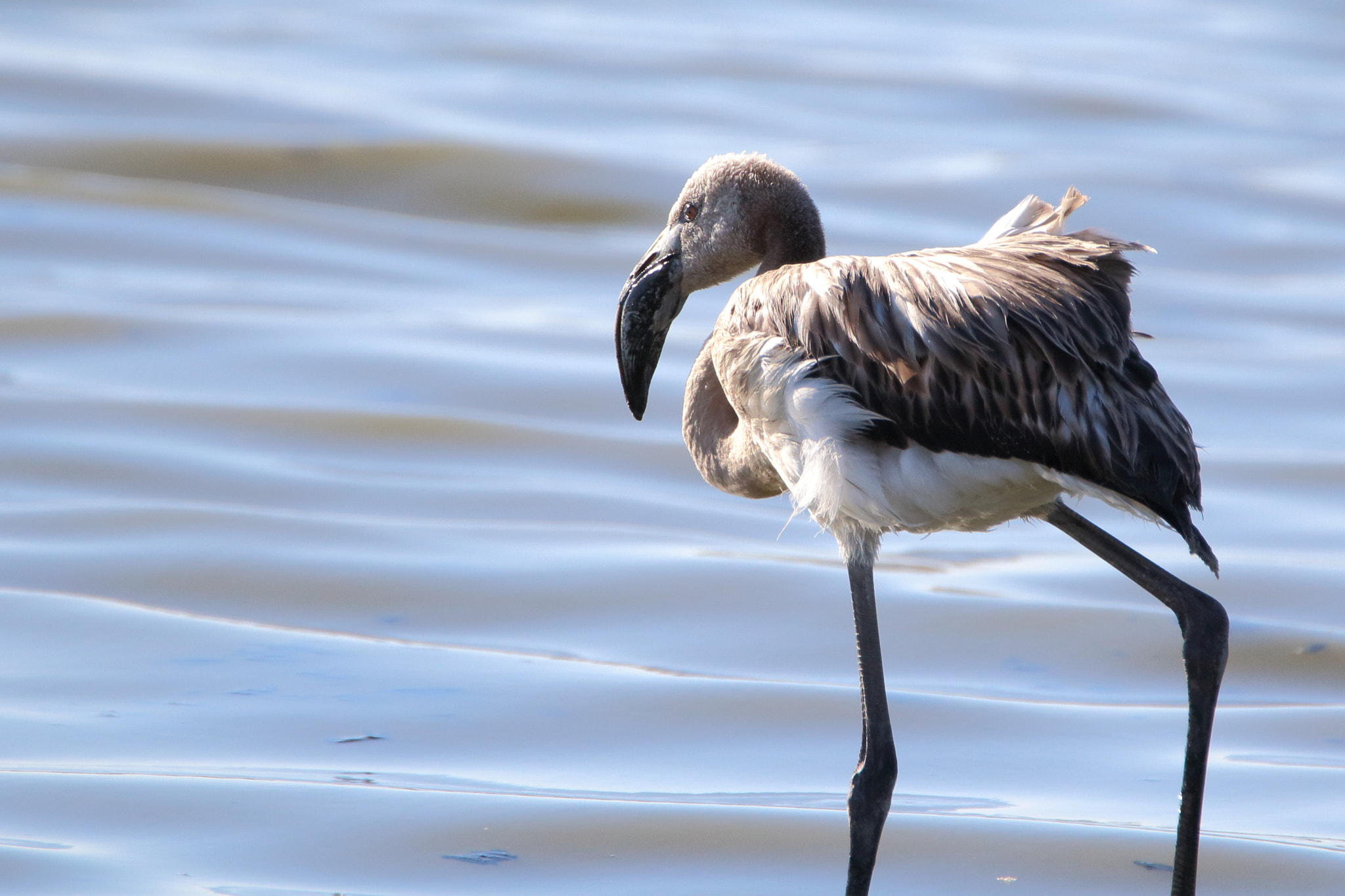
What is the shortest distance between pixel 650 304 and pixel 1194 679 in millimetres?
2064

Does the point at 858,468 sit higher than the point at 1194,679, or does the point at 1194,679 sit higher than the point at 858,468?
the point at 858,468

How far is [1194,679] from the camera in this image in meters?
5.35

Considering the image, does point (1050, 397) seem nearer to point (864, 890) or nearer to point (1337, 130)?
point (864, 890)

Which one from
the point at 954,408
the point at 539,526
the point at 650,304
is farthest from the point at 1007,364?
the point at 539,526

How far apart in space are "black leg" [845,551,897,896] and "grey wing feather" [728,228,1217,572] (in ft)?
1.96

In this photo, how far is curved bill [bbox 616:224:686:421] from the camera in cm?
598

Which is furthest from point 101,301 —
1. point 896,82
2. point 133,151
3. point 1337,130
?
point 1337,130

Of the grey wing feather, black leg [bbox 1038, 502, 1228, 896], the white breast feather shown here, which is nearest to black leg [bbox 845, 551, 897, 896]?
the white breast feather

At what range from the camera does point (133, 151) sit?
15.5 meters

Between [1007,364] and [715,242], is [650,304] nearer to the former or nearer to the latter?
[715,242]

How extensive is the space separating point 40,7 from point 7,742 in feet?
50.7

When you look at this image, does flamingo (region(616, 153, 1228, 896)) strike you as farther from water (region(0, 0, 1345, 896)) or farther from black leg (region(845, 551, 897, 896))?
water (region(0, 0, 1345, 896))

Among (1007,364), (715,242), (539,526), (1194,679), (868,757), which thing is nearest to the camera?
(1007,364)

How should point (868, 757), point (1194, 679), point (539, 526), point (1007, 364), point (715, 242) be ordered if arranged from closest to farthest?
point (1007, 364)
point (1194, 679)
point (868, 757)
point (715, 242)
point (539, 526)
